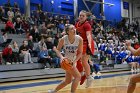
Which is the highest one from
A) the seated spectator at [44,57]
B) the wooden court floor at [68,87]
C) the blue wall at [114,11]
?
the blue wall at [114,11]

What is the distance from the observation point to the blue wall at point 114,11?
3033 centimetres

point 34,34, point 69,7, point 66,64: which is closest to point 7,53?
point 34,34

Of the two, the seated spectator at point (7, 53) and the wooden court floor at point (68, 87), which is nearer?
the wooden court floor at point (68, 87)

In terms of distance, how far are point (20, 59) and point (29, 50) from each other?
1.02m

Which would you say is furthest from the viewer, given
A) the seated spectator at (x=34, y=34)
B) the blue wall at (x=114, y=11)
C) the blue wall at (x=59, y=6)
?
the blue wall at (x=114, y=11)

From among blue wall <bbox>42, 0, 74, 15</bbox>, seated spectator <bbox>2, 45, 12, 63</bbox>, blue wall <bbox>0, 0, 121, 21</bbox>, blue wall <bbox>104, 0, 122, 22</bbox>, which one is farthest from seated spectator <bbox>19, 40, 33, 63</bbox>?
blue wall <bbox>104, 0, 122, 22</bbox>

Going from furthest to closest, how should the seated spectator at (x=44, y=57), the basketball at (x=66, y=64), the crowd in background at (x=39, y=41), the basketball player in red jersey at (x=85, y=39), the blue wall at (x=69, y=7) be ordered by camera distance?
1. the blue wall at (x=69, y=7)
2. the seated spectator at (x=44, y=57)
3. the crowd in background at (x=39, y=41)
4. the basketball player in red jersey at (x=85, y=39)
5. the basketball at (x=66, y=64)

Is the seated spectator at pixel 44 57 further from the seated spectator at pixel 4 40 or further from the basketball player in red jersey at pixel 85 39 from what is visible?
the basketball player in red jersey at pixel 85 39

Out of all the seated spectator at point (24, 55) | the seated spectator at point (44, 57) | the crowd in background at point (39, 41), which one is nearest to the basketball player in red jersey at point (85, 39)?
the crowd in background at point (39, 41)

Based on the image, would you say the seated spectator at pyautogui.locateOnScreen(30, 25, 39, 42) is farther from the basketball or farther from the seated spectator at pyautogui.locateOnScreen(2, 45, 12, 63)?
the basketball

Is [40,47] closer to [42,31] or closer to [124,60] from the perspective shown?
[42,31]

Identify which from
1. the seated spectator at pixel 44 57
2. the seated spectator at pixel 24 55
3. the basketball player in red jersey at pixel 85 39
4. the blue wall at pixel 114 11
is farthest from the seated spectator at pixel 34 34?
the blue wall at pixel 114 11

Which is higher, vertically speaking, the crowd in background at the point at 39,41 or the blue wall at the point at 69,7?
the blue wall at the point at 69,7

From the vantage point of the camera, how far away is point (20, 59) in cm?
1428
